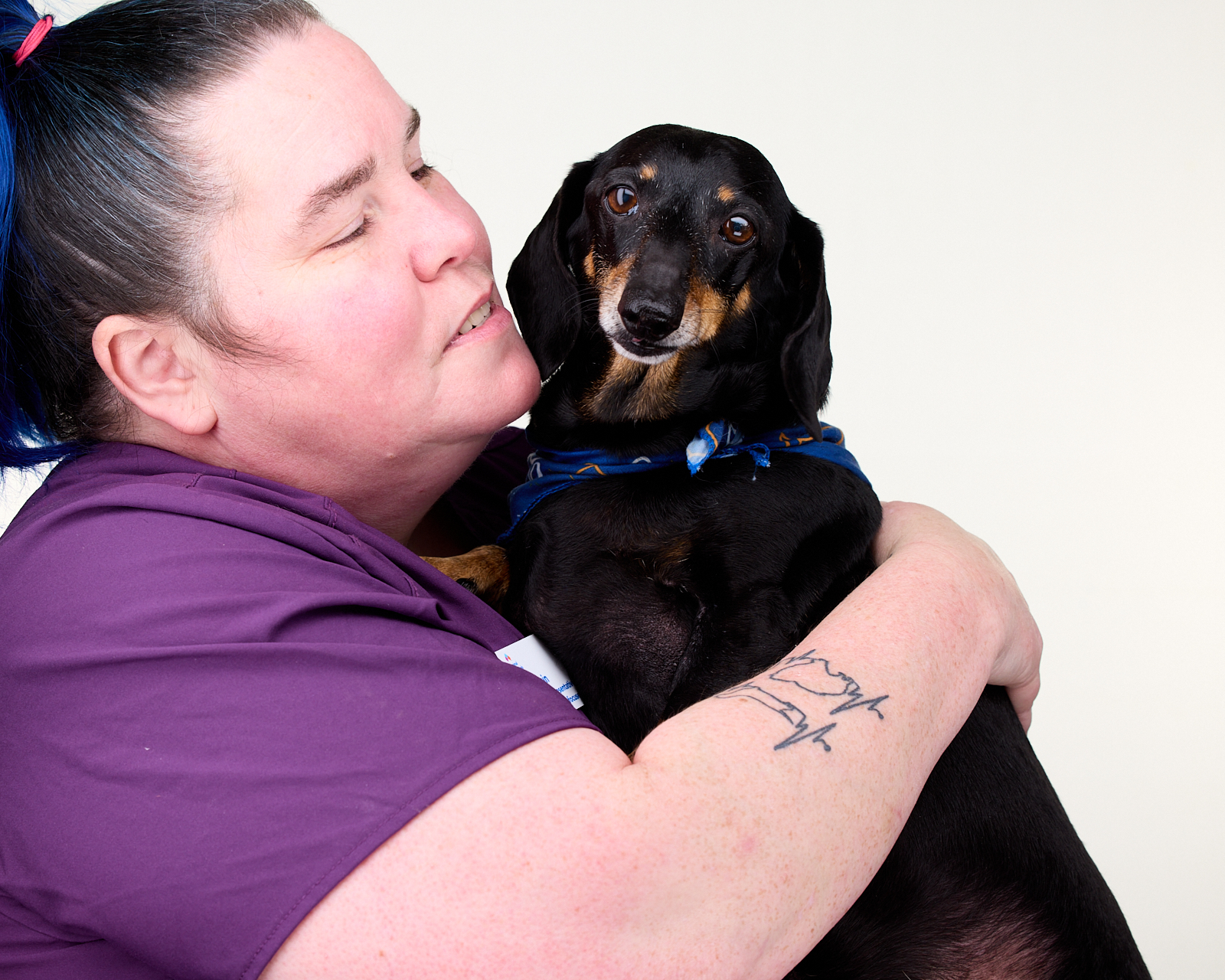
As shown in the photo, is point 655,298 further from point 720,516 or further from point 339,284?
point 339,284

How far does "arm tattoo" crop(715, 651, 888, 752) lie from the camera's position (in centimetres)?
98

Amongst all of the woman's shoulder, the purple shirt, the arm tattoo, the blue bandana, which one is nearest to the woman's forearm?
the arm tattoo

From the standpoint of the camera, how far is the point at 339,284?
3.86ft

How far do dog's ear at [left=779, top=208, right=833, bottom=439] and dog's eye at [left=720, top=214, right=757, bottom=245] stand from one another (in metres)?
0.10

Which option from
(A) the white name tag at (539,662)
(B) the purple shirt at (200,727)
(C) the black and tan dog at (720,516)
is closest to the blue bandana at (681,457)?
(C) the black and tan dog at (720,516)

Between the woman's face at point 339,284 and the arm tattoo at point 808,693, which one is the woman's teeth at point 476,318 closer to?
the woman's face at point 339,284

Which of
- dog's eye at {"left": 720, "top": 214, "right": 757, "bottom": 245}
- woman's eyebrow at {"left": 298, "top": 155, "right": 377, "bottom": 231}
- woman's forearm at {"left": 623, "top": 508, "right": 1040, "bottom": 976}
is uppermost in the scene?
dog's eye at {"left": 720, "top": 214, "right": 757, "bottom": 245}

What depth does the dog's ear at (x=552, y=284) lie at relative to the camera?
1681mm

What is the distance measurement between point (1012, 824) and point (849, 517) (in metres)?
0.47

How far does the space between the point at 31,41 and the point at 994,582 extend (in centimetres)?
134

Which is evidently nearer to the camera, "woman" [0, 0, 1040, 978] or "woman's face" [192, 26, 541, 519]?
"woman" [0, 0, 1040, 978]

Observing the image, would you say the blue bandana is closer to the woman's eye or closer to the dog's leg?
the dog's leg

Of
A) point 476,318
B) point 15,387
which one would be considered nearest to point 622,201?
point 476,318

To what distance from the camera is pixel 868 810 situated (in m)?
0.98
